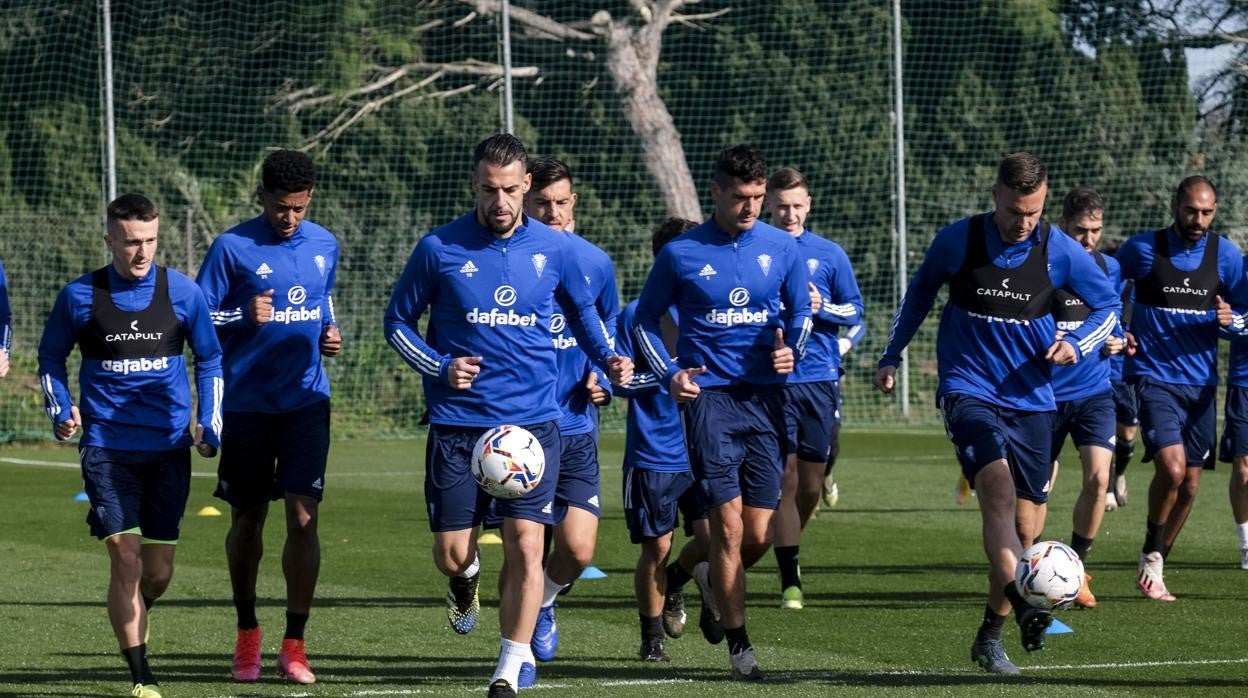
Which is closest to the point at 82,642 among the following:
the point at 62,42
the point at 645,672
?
the point at 645,672

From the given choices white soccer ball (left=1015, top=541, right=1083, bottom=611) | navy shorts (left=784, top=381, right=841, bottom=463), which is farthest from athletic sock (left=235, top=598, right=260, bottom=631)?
navy shorts (left=784, top=381, right=841, bottom=463)

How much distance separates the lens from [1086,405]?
986 centimetres

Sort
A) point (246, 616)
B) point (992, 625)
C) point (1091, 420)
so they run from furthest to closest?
point (1091, 420)
point (246, 616)
point (992, 625)

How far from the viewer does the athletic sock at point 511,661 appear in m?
6.72

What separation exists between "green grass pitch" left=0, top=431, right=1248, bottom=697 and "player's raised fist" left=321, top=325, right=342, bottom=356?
1329 mm

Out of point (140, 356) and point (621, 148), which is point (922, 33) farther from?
point (140, 356)

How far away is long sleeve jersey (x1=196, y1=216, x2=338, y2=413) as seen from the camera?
26.4 feet

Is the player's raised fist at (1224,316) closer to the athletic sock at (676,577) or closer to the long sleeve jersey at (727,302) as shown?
the long sleeve jersey at (727,302)

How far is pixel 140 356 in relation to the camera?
24.1ft

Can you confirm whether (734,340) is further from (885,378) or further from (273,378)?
(273,378)

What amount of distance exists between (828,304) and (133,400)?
4345mm

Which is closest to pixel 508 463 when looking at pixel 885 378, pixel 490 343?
pixel 490 343

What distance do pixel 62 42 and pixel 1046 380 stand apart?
2046 centimetres

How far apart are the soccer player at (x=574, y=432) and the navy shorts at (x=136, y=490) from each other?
1.48 m
